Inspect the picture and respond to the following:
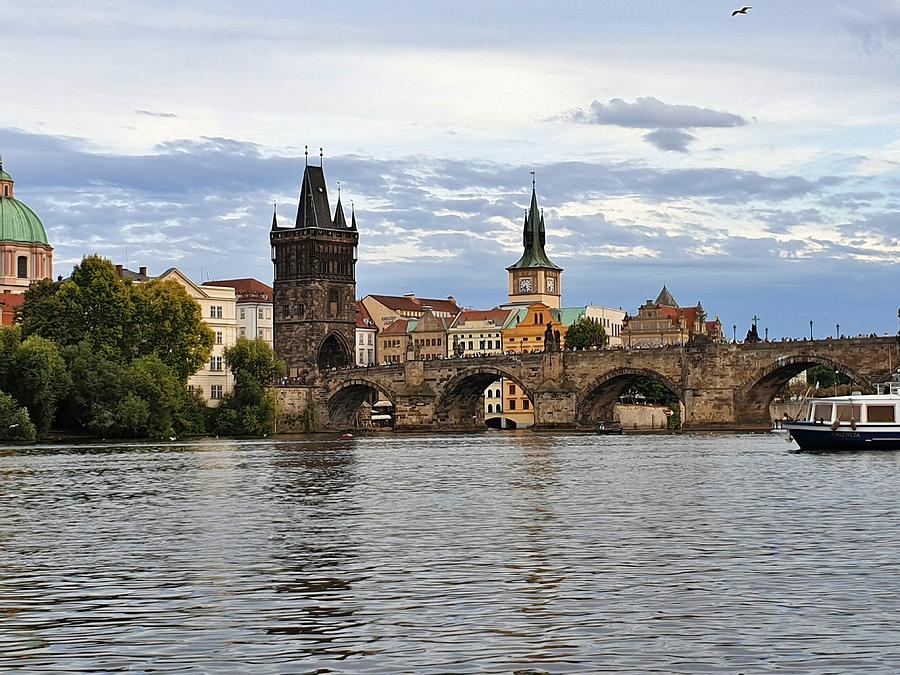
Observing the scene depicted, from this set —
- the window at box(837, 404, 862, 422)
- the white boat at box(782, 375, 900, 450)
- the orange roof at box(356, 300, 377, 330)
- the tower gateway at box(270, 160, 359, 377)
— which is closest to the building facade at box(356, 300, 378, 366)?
the orange roof at box(356, 300, 377, 330)

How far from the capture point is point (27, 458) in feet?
192

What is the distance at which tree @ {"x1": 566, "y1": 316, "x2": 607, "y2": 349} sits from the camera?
140m

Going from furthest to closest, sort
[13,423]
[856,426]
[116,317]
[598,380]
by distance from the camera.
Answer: [598,380]
[116,317]
[13,423]
[856,426]

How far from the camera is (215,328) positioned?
375ft

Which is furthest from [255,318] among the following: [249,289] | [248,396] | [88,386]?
[88,386]

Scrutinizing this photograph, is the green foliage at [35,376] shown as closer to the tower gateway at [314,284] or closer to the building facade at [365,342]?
the tower gateway at [314,284]

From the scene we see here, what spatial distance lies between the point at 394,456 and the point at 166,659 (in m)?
49.1

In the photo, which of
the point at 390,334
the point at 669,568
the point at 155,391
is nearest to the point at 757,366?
the point at 155,391

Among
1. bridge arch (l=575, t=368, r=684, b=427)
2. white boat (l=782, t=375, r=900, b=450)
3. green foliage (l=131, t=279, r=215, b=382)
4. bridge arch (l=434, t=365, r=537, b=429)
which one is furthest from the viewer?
bridge arch (l=434, t=365, r=537, b=429)

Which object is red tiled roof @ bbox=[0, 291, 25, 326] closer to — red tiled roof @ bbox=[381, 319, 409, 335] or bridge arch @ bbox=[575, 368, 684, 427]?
bridge arch @ bbox=[575, 368, 684, 427]

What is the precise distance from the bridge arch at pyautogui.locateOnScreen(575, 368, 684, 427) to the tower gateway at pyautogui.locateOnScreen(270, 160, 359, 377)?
28995mm

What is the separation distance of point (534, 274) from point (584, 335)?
36.9 m

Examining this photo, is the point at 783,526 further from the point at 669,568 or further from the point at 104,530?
the point at 104,530

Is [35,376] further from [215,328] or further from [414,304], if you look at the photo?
[414,304]
